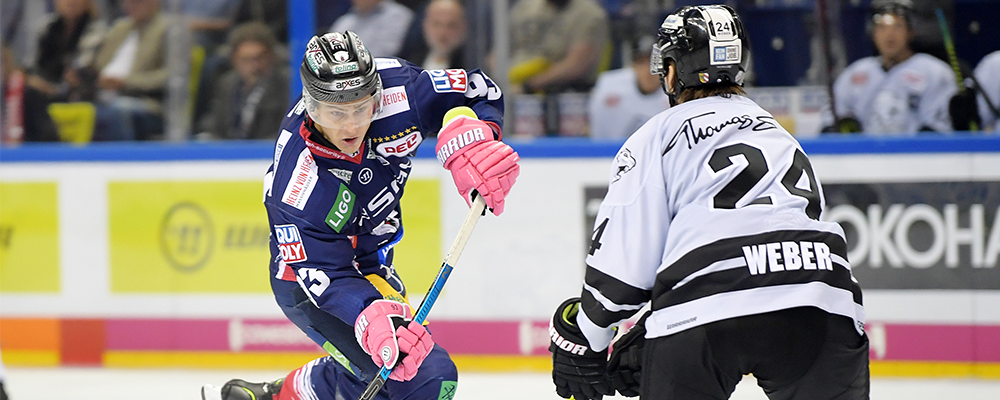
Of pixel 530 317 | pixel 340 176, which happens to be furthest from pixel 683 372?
pixel 530 317

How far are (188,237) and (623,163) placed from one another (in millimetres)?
3489

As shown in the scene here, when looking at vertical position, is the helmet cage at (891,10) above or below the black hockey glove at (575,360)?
above

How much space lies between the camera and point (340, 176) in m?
2.83

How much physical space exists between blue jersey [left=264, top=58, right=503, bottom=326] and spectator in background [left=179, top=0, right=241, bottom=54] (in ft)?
8.81

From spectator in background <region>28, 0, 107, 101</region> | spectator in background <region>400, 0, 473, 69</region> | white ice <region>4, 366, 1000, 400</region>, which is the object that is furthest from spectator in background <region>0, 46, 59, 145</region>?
spectator in background <region>400, 0, 473, 69</region>

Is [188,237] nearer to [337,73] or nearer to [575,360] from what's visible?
[337,73]

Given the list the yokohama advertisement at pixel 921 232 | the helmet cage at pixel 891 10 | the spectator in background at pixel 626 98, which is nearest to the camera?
the yokohama advertisement at pixel 921 232

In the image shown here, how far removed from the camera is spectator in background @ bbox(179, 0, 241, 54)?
5.48 meters

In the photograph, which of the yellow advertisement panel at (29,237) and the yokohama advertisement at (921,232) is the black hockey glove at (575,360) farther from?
the yellow advertisement panel at (29,237)

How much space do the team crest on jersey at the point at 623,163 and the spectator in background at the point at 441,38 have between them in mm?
3057

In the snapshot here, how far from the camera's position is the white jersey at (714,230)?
2.03 meters

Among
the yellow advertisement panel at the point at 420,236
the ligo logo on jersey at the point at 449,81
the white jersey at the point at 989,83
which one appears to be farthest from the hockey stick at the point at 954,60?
the ligo logo on jersey at the point at 449,81

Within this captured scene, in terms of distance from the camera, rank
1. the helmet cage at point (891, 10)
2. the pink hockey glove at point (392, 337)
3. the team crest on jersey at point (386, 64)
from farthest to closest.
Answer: the helmet cage at point (891, 10) → the team crest on jersey at point (386, 64) → the pink hockey glove at point (392, 337)

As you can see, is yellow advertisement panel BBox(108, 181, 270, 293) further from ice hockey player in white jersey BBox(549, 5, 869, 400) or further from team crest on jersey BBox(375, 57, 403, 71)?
ice hockey player in white jersey BBox(549, 5, 869, 400)
